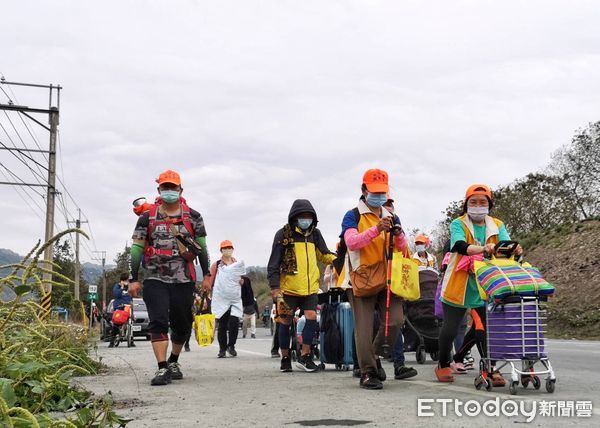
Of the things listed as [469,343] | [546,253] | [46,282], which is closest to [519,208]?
[546,253]

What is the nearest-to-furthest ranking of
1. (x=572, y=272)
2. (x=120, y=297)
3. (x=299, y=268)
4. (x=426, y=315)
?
1. (x=299, y=268)
2. (x=426, y=315)
3. (x=120, y=297)
4. (x=572, y=272)

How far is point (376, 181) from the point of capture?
7.18 meters

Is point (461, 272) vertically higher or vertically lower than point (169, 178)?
lower

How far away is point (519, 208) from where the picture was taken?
44188mm

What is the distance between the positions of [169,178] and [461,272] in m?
3.12

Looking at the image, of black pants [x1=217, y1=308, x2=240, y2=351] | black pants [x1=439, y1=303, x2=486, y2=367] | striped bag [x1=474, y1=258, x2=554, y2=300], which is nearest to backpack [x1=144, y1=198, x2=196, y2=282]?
black pants [x1=439, y1=303, x2=486, y2=367]

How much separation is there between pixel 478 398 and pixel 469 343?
1.82 m

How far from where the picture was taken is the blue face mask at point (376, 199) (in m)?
7.20

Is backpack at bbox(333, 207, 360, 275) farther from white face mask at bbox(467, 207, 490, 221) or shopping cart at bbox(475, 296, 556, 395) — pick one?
shopping cart at bbox(475, 296, 556, 395)

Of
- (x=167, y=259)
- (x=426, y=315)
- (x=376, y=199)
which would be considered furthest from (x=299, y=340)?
(x=376, y=199)

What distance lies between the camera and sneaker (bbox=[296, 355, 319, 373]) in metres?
9.27

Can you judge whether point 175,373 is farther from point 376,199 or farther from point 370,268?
point 376,199

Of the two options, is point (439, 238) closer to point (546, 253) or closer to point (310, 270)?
point (546, 253)

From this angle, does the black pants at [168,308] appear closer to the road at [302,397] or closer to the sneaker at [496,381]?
the road at [302,397]
